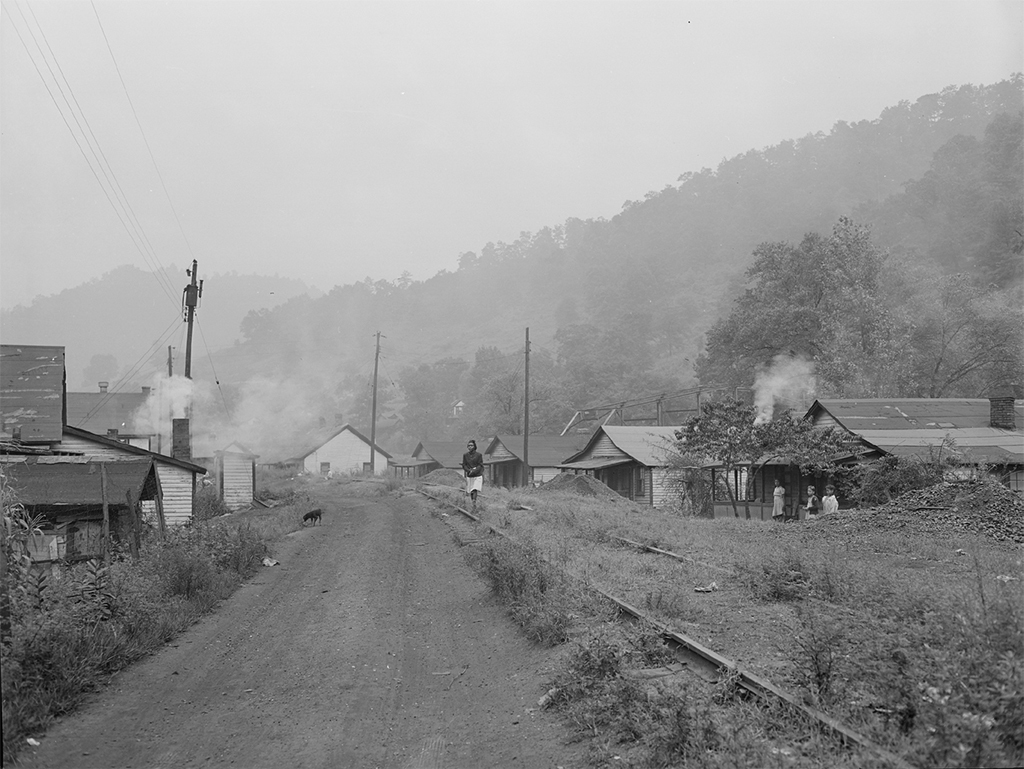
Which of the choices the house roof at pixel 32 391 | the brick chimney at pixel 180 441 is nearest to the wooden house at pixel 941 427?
the house roof at pixel 32 391

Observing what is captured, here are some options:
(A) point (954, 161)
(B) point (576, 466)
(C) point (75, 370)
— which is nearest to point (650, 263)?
(A) point (954, 161)

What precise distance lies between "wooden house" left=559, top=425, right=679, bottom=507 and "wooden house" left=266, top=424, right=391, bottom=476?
111 feet

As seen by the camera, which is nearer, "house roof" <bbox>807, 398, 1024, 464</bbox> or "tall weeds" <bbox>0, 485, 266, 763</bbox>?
"tall weeds" <bbox>0, 485, 266, 763</bbox>

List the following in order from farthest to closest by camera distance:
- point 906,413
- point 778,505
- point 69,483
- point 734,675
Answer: point 906,413 → point 778,505 → point 69,483 → point 734,675

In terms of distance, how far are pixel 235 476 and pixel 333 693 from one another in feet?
99.7

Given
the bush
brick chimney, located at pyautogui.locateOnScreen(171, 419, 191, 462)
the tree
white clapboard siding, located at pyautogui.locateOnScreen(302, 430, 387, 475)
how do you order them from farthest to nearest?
white clapboard siding, located at pyautogui.locateOnScreen(302, 430, 387, 475) < brick chimney, located at pyautogui.locateOnScreen(171, 419, 191, 462) < the tree < the bush

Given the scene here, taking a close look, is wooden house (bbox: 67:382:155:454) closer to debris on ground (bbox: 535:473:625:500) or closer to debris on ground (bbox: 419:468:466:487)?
debris on ground (bbox: 419:468:466:487)

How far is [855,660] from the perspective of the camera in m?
5.47

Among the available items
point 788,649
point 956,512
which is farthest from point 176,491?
point 788,649

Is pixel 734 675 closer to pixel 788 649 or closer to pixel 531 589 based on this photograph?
pixel 788 649

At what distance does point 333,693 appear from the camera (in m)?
7.43

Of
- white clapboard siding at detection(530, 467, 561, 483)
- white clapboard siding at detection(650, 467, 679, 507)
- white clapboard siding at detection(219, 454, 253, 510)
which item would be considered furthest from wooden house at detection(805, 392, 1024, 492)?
white clapboard siding at detection(219, 454, 253, 510)

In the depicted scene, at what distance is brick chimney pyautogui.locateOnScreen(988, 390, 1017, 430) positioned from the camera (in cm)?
2562

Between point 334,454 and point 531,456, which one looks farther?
point 334,454
